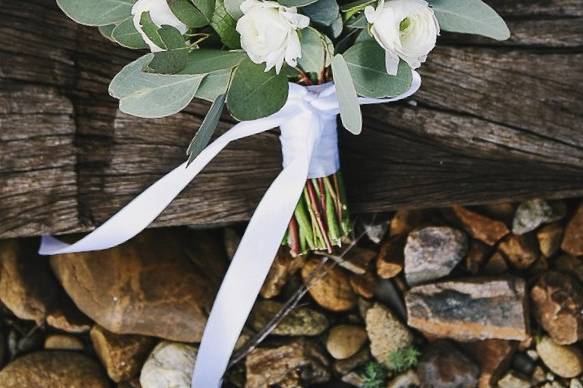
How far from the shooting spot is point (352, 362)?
2441 millimetres

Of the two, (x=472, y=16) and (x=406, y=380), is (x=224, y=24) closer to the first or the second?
(x=472, y=16)

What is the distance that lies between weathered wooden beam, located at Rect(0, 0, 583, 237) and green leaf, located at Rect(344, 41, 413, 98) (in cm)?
48

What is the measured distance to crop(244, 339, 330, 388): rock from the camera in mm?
2395

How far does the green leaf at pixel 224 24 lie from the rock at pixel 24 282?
1141 mm

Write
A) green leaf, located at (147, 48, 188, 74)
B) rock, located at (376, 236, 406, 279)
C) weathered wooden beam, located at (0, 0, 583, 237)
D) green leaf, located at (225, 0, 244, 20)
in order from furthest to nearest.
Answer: rock, located at (376, 236, 406, 279) < weathered wooden beam, located at (0, 0, 583, 237) < green leaf, located at (225, 0, 244, 20) < green leaf, located at (147, 48, 188, 74)

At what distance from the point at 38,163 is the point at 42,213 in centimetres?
12

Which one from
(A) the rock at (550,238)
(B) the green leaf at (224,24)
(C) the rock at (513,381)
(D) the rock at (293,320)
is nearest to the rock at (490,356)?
(C) the rock at (513,381)

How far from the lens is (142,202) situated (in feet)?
6.56

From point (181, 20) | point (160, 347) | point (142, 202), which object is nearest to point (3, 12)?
point (142, 202)

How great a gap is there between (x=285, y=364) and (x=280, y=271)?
0.84 feet

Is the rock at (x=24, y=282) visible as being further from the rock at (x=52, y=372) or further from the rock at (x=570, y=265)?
the rock at (x=570, y=265)

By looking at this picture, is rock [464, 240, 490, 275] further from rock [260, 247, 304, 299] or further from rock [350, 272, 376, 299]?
rock [260, 247, 304, 299]

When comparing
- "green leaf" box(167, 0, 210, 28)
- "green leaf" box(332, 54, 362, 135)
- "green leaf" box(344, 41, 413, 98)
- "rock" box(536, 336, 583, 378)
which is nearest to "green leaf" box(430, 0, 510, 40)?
"green leaf" box(344, 41, 413, 98)

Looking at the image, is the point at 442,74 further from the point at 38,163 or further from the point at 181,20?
the point at 38,163
